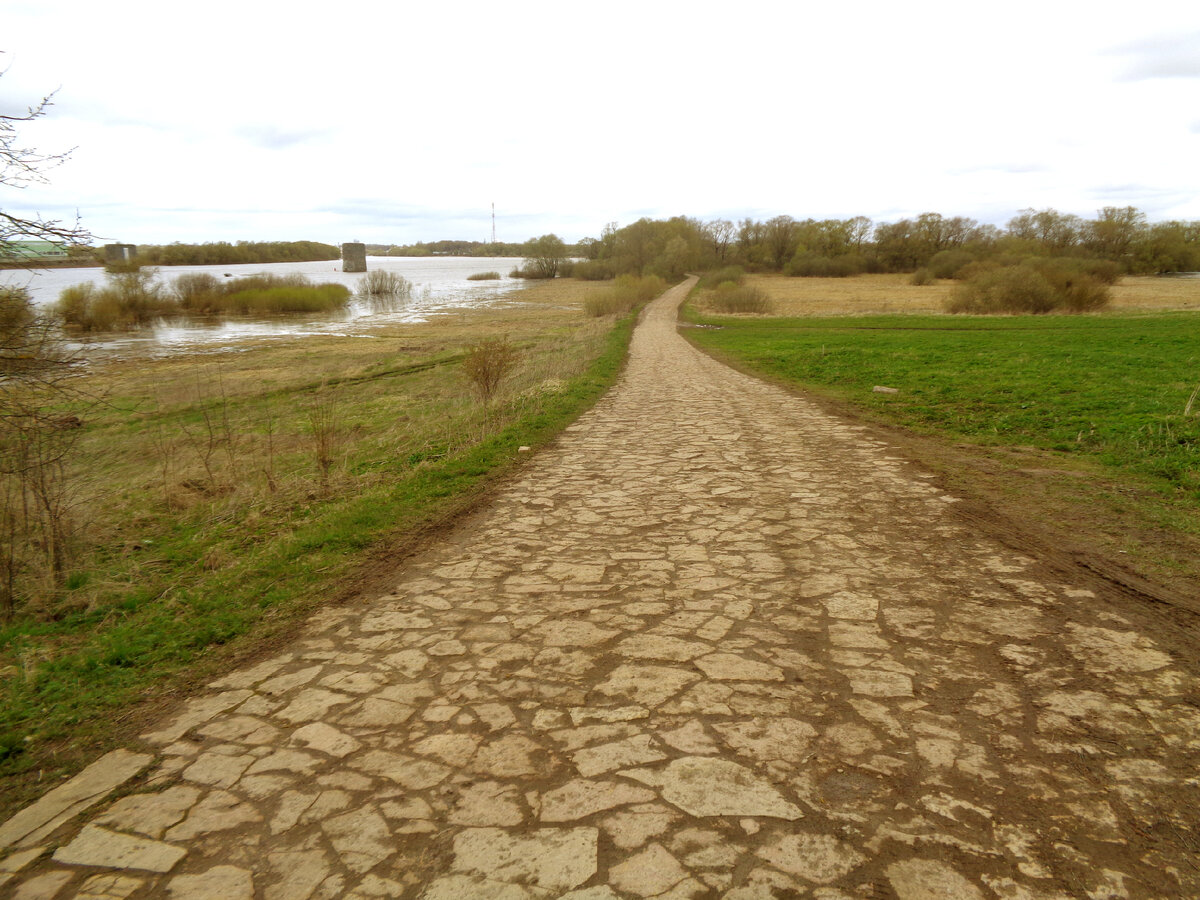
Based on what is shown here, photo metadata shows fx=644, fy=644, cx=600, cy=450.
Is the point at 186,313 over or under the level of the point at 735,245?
under

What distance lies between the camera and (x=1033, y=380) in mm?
12109

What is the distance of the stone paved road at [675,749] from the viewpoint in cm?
236

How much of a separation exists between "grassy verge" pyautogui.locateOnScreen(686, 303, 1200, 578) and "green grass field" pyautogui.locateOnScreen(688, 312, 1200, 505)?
26mm

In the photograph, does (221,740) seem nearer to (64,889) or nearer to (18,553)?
(64,889)

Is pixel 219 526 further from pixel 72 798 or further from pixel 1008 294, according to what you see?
pixel 1008 294

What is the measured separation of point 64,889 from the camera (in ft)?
7.68

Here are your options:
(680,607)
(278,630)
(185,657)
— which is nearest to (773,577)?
(680,607)

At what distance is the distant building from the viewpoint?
504 centimetres

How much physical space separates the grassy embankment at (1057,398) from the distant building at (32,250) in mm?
8846

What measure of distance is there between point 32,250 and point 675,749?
623 centimetres

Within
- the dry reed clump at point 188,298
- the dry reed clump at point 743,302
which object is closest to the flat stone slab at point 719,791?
the dry reed clump at point 188,298

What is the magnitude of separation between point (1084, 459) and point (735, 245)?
104040 mm

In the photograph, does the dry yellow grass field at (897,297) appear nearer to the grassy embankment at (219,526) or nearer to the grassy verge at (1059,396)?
the grassy verge at (1059,396)

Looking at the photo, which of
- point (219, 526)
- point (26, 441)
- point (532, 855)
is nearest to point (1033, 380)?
point (532, 855)
